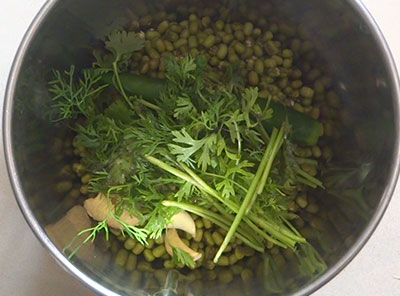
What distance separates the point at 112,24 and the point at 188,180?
1.12ft

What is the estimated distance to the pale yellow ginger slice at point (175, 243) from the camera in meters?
1.00

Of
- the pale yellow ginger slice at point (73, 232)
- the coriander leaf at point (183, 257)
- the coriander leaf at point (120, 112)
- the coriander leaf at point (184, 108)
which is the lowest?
the pale yellow ginger slice at point (73, 232)

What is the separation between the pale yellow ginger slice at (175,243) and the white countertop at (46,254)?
0.18 metres

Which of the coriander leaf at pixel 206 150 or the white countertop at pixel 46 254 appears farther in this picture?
the white countertop at pixel 46 254

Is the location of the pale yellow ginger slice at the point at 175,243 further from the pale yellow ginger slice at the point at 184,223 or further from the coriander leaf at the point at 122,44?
the coriander leaf at the point at 122,44

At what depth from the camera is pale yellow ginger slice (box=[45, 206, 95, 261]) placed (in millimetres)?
892

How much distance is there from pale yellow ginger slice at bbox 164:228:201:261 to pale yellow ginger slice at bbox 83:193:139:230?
0.07 metres

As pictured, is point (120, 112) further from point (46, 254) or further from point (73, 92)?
point (46, 254)

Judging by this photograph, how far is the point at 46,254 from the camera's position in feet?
3.37

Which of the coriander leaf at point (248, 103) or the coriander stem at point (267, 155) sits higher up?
the coriander leaf at point (248, 103)

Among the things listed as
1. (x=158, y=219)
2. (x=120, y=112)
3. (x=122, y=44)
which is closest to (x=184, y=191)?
(x=158, y=219)

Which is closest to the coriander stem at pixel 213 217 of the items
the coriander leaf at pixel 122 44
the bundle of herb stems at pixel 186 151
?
the bundle of herb stems at pixel 186 151

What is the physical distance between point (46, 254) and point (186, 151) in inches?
14.0

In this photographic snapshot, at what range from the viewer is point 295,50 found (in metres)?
1.11
